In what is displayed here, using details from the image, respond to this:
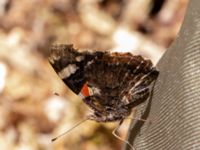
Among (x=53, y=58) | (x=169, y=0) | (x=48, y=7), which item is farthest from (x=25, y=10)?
(x=53, y=58)

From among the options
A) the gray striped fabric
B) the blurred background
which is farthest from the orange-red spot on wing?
the blurred background

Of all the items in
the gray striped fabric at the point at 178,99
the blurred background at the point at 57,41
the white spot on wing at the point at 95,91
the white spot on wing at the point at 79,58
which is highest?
the blurred background at the point at 57,41

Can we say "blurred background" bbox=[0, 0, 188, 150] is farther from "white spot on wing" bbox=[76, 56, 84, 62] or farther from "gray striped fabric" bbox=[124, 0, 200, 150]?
"gray striped fabric" bbox=[124, 0, 200, 150]

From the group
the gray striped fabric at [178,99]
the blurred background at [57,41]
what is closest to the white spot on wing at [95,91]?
the gray striped fabric at [178,99]

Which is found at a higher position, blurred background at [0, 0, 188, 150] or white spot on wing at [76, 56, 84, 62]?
blurred background at [0, 0, 188, 150]

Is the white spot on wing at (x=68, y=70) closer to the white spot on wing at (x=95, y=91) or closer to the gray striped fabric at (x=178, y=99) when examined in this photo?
the white spot on wing at (x=95, y=91)

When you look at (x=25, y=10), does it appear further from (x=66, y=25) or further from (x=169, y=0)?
(x=169, y=0)
